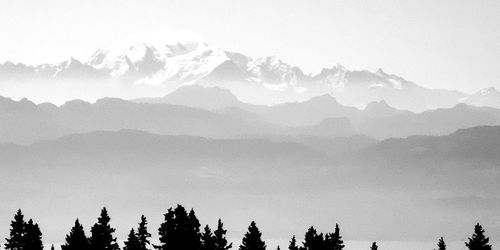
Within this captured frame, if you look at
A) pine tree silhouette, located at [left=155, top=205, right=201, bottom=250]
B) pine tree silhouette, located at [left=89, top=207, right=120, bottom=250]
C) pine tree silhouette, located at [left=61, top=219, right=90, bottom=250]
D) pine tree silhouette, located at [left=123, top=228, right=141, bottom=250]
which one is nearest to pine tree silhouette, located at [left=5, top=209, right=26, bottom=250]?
pine tree silhouette, located at [left=89, top=207, right=120, bottom=250]

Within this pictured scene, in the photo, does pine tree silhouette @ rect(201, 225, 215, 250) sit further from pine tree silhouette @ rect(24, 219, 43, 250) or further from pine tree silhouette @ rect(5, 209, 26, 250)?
pine tree silhouette @ rect(5, 209, 26, 250)

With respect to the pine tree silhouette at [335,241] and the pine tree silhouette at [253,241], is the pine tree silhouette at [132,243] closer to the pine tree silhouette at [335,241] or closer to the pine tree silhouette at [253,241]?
the pine tree silhouette at [253,241]

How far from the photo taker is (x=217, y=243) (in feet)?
194

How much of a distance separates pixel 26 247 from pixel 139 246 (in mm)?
6095

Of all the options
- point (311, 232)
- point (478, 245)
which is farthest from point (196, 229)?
point (478, 245)

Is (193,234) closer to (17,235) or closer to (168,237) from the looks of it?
(168,237)

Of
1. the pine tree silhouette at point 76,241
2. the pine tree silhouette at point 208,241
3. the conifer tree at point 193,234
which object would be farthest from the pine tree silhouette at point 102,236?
the conifer tree at point 193,234

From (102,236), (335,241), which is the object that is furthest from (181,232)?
(335,241)

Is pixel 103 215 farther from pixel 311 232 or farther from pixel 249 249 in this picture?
pixel 311 232

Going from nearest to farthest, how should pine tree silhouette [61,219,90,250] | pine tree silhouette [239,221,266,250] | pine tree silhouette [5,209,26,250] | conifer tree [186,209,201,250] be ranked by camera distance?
1. conifer tree [186,209,201,250]
2. pine tree silhouette [61,219,90,250]
3. pine tree silhouette [5,209,26,250]
4. pine tree silhouette [239,221,266,250]

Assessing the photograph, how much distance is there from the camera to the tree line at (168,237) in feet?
173

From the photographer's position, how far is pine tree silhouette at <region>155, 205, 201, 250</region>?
172 ft

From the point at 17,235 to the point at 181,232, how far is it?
33.8ft

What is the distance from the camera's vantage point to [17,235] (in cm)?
5738
